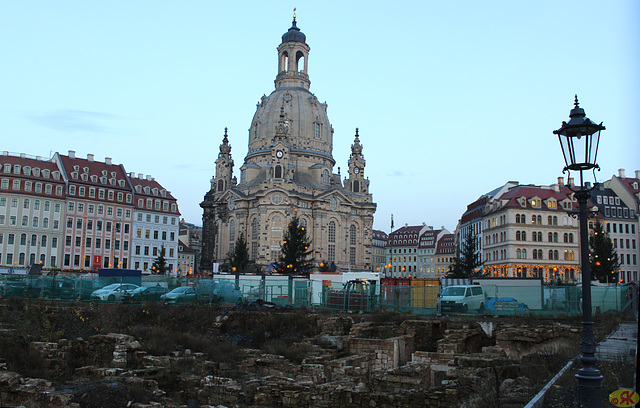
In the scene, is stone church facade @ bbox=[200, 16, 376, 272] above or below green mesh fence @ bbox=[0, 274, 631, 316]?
above

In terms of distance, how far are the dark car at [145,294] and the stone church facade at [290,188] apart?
57.6 meters

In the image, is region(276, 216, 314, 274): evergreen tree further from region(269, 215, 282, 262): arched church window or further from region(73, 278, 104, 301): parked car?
region(73, 278, 104, 301): parked car

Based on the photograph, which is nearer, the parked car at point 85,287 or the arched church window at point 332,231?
the parked car at point 85,287

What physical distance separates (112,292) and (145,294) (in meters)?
1.96

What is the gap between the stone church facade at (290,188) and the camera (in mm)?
98625

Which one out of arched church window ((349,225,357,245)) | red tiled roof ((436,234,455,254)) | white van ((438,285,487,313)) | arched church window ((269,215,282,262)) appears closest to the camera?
white van ((438,285,487,313))

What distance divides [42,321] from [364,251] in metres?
84.4

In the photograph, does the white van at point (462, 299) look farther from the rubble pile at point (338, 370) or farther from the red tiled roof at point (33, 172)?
the red tiled roof at point (33, 172)

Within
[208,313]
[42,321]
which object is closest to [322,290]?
[208,313]

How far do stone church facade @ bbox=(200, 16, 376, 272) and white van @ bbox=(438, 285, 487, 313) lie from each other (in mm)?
61481

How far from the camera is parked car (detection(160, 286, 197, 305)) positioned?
34.7m

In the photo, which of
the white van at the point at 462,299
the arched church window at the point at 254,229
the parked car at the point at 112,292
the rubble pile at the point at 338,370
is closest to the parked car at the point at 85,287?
the parked car at the point at 112,292

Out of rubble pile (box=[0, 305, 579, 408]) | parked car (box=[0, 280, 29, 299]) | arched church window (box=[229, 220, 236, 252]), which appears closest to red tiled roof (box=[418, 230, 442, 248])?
arched church window (box=[229, 220, 236, 252])

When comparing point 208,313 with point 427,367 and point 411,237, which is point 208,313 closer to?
point 427,367
